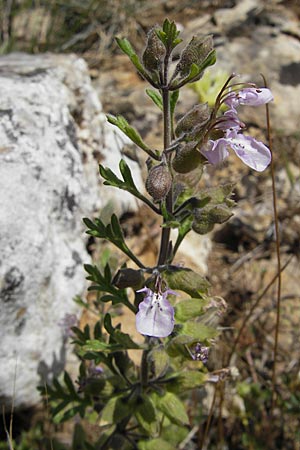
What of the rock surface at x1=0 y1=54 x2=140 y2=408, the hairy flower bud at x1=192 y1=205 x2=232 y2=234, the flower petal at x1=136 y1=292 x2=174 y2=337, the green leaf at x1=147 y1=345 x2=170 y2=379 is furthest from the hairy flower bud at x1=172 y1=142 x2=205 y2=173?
the rock surface at x1=0 y1=54 x2=140 y2=408

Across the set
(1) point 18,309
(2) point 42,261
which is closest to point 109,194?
(2) point 42,261

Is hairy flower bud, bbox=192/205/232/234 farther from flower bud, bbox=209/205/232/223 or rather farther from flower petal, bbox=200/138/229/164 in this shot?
flower petal, bbox=200/138/229/164

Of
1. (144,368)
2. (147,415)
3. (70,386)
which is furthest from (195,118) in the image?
(70,386)

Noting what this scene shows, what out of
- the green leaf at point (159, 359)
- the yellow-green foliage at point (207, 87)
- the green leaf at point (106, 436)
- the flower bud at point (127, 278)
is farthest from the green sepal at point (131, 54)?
the yellow-green foliage at point (207, 87)

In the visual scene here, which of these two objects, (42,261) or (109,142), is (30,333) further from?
(109,142)

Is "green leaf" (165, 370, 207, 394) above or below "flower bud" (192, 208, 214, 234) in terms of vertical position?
below

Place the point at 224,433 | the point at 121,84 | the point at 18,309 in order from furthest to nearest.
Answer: the point at 121,84 → the point at 224,433 → the point at 18,309

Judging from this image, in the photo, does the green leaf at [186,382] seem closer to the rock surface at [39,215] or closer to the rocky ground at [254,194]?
the rocky ground at [254,194]
